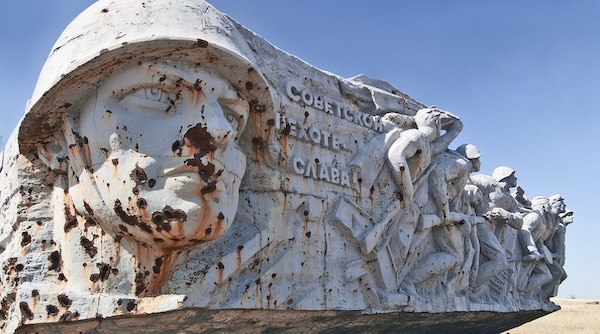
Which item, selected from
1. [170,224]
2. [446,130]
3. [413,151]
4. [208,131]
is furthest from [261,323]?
[446,130]

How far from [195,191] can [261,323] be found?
120cm

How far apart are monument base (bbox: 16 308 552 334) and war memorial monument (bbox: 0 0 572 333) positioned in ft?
0.05

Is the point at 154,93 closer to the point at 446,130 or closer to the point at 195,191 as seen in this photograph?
the point at 195,191

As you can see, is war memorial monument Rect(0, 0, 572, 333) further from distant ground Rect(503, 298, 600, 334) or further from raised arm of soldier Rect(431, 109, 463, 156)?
distant ground Rect(503, 298, 600, 334)

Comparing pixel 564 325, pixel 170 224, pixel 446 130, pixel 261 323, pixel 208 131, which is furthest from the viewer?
pixel 564 325

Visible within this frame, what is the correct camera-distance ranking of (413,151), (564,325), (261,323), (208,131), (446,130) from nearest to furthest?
(208,131) → (261,323) → (413,151) → (446,130) → (564,325)

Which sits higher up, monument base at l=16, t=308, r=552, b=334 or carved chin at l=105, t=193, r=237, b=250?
carved chin at l=105, t=193, r=237, b=250

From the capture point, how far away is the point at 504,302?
7.02 meters

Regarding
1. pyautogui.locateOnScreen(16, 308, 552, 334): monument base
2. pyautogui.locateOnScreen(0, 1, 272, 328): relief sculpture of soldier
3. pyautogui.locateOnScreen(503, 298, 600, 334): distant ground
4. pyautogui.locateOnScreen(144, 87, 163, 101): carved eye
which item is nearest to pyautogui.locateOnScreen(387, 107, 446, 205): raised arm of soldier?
pyautogui.locateOnScreen(16, 308, 552, 334): monument base

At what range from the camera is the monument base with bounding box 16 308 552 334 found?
137 inches

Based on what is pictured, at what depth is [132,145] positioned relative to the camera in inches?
134

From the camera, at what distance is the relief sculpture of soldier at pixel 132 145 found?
133 inches

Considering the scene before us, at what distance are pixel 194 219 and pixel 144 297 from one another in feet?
1.81

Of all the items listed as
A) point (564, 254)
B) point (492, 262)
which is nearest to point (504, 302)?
point (492, 262)
